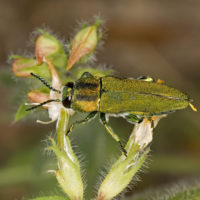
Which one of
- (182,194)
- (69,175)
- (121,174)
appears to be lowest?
(182,194)

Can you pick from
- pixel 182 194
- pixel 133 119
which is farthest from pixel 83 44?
pixel 182 194

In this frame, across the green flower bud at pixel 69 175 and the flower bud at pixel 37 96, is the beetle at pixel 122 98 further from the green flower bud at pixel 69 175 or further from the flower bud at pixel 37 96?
the green flower bud at pixel 69 175

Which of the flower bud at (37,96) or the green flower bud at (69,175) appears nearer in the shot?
the green flower bud at (69,175)

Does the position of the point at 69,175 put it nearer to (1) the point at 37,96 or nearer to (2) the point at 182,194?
(1) the point at 37,96

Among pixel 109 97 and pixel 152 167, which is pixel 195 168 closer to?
pixel 152 167

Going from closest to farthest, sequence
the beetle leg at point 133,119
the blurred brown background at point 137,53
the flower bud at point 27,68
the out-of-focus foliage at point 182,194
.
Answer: the beetle leg at point 133,119
the out-of-focus foliage at point 182,194
the flower bud at point 27,68
the blurred brown background at point 137,53

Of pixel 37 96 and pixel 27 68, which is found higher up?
pixel 27 68

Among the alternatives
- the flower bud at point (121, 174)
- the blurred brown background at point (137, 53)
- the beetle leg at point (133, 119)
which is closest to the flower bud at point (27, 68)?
the beetle leg at point (133, 119)

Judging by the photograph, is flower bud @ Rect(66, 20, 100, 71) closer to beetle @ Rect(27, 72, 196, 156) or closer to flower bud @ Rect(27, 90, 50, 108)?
beetle @ Rect(27, 72, 196, 156)
